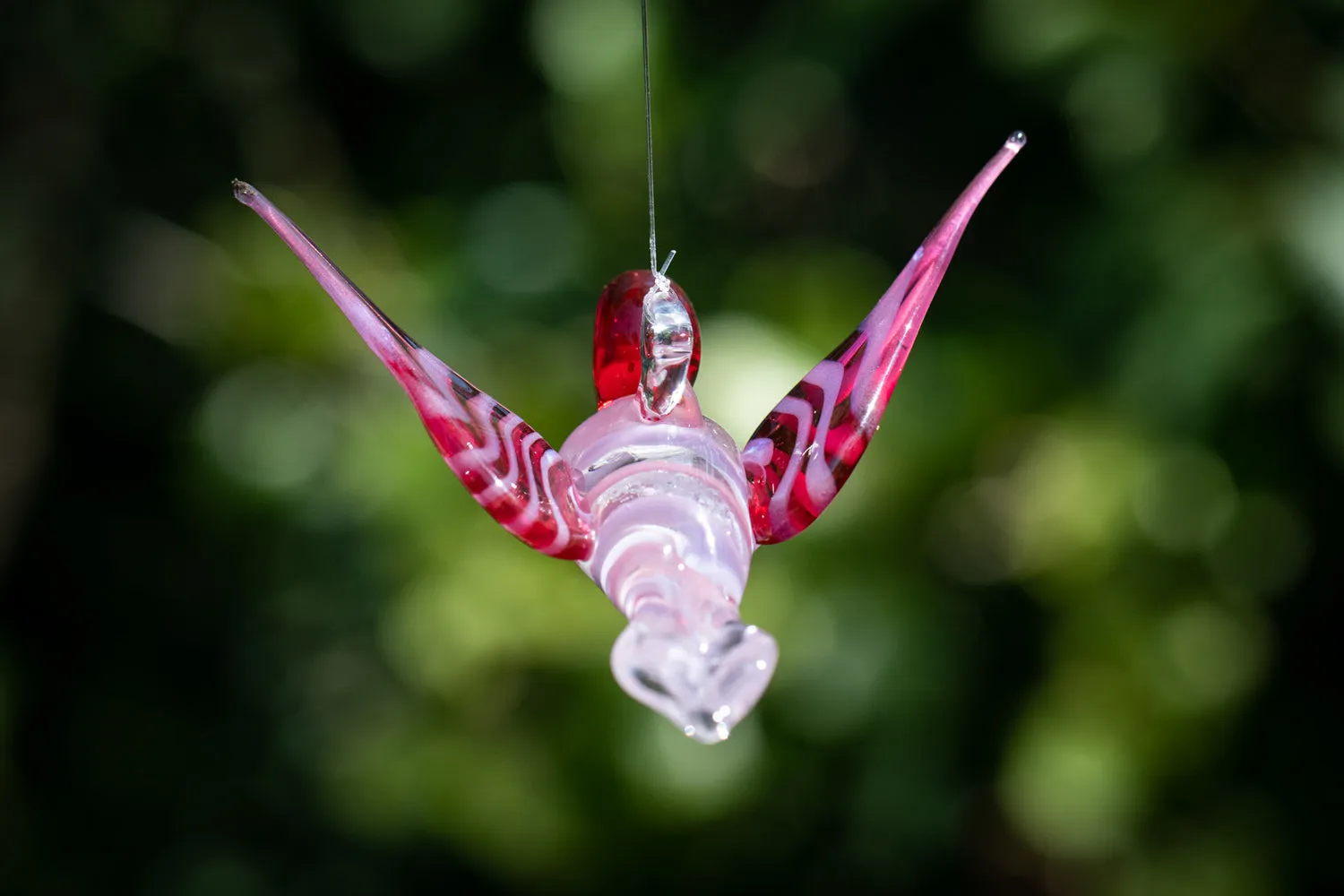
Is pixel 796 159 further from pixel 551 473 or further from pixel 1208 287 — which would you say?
pixel 551 473

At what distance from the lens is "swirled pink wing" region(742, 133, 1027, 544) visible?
35cm

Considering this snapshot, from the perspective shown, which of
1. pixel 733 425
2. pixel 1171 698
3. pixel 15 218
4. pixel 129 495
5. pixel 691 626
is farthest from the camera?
pixel 129 495

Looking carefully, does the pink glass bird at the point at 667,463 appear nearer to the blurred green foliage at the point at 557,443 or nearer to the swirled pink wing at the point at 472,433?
the swirled pink wing at the point at 472,433

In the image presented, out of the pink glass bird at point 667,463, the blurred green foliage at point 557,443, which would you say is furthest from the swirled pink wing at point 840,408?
the blurred green foliage at point 557,443

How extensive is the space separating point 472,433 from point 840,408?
10cm

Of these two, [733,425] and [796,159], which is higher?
[796,159]

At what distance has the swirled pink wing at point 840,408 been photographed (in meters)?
0.35

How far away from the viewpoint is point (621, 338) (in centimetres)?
37

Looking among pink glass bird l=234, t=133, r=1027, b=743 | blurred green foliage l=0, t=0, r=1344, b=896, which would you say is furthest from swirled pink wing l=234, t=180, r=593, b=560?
blurred green foliage l=0, t=0, r=1344, b=896

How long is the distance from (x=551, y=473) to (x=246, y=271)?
28.6 inches

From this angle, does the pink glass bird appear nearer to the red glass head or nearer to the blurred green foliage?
the red glass head

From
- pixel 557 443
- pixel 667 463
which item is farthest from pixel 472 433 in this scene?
pixel 557 443

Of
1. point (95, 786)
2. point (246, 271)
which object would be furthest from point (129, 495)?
point (246, 271)

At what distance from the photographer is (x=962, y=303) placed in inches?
39.9
